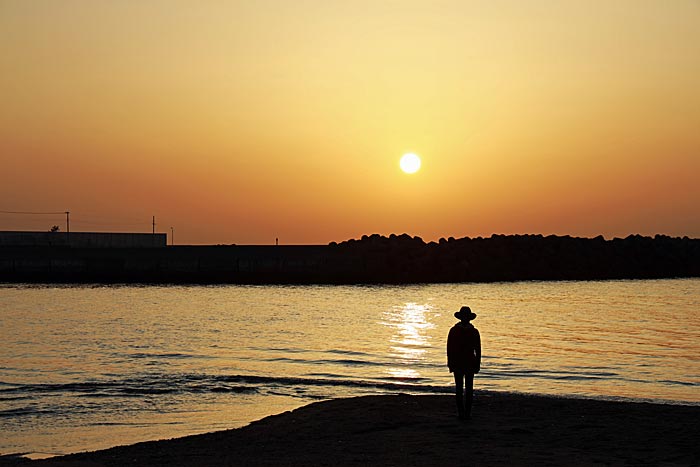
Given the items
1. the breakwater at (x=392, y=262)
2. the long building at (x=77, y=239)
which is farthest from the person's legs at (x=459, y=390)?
→ the long building at (x=77, y=239)

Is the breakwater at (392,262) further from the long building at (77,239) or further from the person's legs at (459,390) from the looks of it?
the person's legs at (459,390)

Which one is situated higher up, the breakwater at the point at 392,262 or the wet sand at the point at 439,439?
the breakwater at the point at 392,262

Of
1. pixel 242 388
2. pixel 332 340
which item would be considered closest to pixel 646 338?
pixel 332 340

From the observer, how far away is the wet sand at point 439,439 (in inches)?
547

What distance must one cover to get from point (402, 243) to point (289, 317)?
48310 mm

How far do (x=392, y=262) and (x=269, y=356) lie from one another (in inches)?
2424

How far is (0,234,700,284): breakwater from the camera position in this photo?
89.4 meters

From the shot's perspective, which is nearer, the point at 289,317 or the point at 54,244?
the point at 289,317

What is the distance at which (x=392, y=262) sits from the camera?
9250 centimetres

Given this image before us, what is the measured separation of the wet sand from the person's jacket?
108 centimetres

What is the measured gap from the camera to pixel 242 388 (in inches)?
927

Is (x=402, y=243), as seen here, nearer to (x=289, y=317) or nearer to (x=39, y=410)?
(x=289, y=317)

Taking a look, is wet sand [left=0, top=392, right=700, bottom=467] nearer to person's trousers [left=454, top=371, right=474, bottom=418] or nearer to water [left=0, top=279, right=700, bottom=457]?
person's trousers [left=454, top=371, right=474, bottom=418]

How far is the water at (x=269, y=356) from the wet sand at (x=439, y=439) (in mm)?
2024
